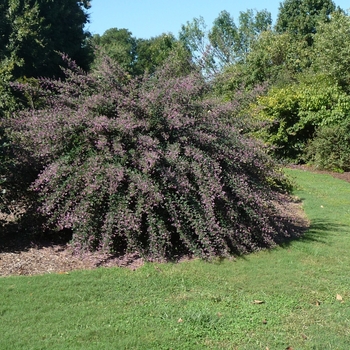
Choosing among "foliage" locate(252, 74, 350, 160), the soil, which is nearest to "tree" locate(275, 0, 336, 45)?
"foliage" locate(252, 74, 350, 160)

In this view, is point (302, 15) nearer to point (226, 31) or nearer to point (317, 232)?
point (226, 31)

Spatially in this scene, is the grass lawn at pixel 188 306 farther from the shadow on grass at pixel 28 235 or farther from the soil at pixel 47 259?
the shadow on grass at pixel 28 235

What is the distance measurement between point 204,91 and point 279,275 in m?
2.77

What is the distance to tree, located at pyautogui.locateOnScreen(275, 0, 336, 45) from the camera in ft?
129

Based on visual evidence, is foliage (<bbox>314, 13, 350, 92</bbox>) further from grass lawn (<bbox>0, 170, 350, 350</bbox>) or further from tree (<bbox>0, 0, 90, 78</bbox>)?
grass lawn (<bbox>0, 170, 350, 350</bbox>)

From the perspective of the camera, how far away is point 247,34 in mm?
48344

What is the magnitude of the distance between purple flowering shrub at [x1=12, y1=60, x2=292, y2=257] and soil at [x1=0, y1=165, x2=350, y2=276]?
167 millimetres

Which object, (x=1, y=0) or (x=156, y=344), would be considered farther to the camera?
(x=1, y=0)

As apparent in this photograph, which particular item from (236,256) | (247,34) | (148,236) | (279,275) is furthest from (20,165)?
(247,34)

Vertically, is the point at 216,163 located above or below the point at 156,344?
above

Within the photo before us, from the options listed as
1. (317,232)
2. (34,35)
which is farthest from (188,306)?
(34,35)

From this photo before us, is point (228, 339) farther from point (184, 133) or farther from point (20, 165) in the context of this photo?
point (20, 165)

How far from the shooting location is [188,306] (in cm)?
484

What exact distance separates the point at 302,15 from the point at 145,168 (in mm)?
38086
